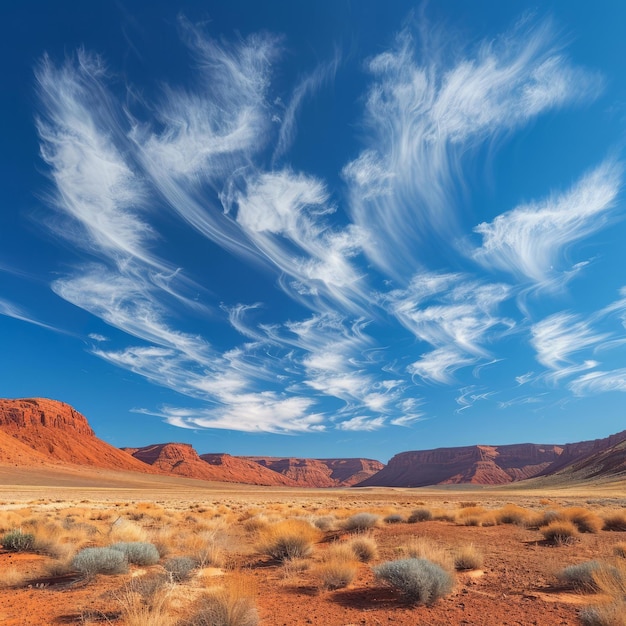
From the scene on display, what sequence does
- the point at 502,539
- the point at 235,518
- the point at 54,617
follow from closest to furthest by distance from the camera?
the point at 54,617, the point at 502,539, the point at 235,518

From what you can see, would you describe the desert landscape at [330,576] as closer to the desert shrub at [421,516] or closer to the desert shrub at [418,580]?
the desert shrub at [418,580]

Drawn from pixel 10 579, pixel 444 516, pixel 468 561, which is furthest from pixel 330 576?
pixel 444 516

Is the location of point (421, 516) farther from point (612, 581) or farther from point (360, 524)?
point (612, 581)

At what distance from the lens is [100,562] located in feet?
29.1

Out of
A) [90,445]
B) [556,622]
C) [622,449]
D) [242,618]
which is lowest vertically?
[556,622]

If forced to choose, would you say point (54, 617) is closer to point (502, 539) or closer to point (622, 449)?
point (502, 539)

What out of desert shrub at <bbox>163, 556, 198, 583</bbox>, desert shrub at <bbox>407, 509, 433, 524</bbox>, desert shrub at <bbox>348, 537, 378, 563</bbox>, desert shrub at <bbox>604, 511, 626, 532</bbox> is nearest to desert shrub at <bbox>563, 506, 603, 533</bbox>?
desert shrub at <bbox>604, 511, 626, 532</bbox>

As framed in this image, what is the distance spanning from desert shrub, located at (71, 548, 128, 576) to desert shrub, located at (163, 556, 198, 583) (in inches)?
49.2

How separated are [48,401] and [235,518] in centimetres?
20475

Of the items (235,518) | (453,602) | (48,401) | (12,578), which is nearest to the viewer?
(453,602)

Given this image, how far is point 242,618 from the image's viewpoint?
5.69 metres

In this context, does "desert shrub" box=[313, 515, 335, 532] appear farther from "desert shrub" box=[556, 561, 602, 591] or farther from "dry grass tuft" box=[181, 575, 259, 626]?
"dry grass tuft" box=[181, 575, 259, 626]

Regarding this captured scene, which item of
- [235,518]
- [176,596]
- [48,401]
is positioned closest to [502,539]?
[176,596]

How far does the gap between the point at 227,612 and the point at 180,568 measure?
343cm
